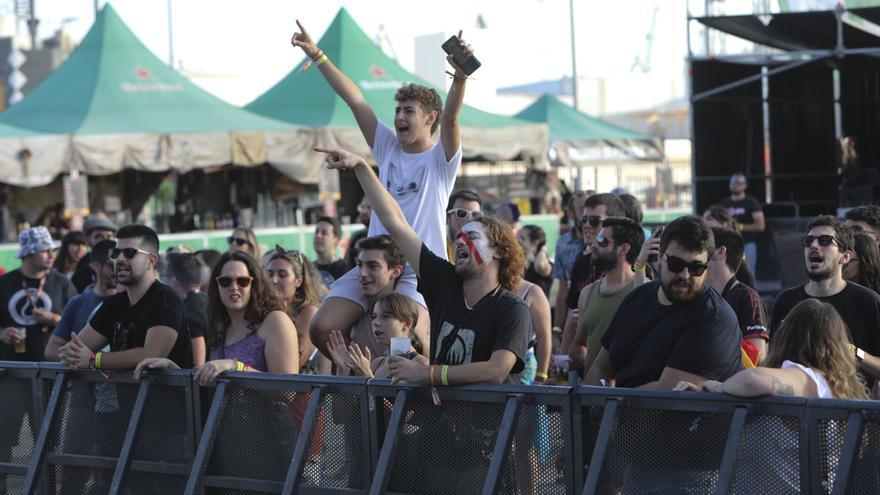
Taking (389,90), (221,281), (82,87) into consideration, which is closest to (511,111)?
(389,90)

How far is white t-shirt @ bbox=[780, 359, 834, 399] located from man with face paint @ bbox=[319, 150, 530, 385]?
3.73 ft

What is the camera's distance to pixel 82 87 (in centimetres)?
2150

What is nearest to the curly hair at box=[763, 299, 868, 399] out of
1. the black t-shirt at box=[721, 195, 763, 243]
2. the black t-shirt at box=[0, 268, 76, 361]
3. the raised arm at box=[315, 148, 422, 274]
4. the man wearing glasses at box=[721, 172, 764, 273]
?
the raised arm at box=[315, 148, 422, 274]

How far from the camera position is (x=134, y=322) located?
6957 mm

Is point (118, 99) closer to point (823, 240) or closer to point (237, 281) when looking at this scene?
point (237, 281)

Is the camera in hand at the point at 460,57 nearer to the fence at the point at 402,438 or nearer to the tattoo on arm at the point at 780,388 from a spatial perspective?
the fence at the point at 402,438

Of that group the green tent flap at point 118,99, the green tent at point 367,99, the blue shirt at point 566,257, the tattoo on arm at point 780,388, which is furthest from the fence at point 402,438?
the green tent at point 367,99

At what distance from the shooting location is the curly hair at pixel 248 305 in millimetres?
7031

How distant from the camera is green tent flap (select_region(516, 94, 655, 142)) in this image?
2983cm

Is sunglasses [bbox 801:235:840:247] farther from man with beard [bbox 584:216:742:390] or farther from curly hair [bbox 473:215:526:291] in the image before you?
curly hair [bbox 473:215:526:291]

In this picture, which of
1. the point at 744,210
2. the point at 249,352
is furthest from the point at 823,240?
the point at 744,210

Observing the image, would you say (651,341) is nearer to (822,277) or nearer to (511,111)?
(822,277)

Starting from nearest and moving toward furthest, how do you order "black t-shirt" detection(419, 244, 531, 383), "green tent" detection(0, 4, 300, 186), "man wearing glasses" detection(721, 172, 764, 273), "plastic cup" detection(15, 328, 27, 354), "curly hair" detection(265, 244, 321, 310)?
"black t-shirt" detection(419, 244, 531, 383) < "curly hair" detection(265, 244, 321, 310) < "plastic cup" detection(15, 328, 27, 354) < "man wearing glasses" detection(721, 172, 764, 273) < "green tent" detection(0, 4, 300, 186)

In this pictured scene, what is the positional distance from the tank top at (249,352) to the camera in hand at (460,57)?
176cm
